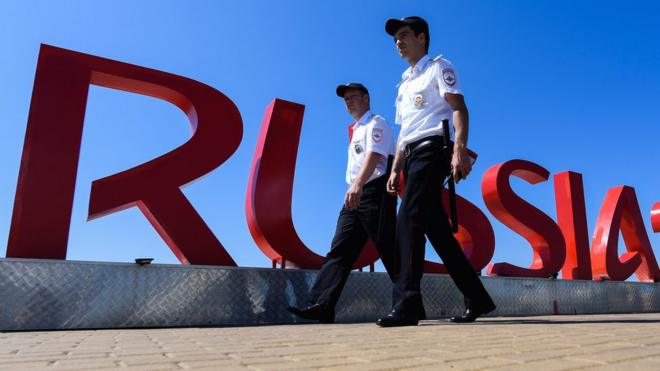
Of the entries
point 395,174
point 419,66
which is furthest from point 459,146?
point 419,66

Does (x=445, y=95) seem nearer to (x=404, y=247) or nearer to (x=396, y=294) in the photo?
(x=404, y=247)

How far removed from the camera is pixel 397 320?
109 inches

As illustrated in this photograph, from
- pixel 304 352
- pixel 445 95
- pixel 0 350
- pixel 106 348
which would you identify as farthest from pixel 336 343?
pixel 445 95

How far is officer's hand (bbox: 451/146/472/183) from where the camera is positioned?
9.49 ft

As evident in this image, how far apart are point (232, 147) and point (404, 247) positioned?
6.83ft

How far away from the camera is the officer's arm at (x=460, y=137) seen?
290 cm

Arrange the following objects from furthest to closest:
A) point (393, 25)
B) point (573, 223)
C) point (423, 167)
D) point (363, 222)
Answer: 1. point (573, 223)
2. point (363, 222)
3. point (393, 25)
4. point (423, 167)

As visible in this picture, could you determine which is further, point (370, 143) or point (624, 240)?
point (624, 240)

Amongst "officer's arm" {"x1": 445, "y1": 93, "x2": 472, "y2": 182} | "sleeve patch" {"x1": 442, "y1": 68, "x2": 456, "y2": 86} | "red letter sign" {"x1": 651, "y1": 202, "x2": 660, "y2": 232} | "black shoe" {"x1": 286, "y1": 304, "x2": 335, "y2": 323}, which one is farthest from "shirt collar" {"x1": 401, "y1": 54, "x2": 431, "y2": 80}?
"red letter sign" {"x1": 651, "y1": 202, "x2": 660, "y2": 232}

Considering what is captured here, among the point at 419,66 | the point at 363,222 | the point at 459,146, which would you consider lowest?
the point at 363,222

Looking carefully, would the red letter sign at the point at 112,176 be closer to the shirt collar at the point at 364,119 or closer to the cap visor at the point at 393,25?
the shirt collar at the point at 364,119

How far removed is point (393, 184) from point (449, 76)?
0.76 m

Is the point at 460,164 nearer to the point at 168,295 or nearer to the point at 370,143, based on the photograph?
the point at 370,143

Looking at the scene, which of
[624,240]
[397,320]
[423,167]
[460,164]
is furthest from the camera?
[624,240]
